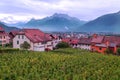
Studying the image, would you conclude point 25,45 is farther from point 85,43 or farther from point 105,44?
point 85,43

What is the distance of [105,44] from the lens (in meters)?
71.3

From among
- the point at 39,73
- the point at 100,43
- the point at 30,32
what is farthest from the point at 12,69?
the point at 100,43

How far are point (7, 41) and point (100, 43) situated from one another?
28.6 meters

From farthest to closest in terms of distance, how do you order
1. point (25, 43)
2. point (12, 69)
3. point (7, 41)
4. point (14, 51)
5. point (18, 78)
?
point (7, 41) < point (25, 43) < point (14, 51) < point (12, 69) < point (18, 78)

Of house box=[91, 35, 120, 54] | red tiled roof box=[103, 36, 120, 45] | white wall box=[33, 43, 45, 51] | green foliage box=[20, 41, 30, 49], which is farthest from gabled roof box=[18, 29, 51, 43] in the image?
red tiled roof box=[103, 36, 120, 45]

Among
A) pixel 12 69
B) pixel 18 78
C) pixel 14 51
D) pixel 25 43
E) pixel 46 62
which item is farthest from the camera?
pixel 25 43

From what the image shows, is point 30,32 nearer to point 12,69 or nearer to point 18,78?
point 12,69

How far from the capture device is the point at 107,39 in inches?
2869

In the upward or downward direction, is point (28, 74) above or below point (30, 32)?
below

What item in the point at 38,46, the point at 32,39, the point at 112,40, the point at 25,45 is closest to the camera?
the point at 25,45

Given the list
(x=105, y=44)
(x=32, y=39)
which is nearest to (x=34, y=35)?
(x=32, y=39)

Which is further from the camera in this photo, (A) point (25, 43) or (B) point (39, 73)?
(A) point (25, 43)

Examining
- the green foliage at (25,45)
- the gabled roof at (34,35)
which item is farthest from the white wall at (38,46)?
the green foliage at (25,45)

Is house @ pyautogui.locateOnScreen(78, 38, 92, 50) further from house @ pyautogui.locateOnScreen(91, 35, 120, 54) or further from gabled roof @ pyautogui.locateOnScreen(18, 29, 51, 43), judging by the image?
gabled roof @ pyautogui.locateOnScreen(18, 29, 51, 43)
